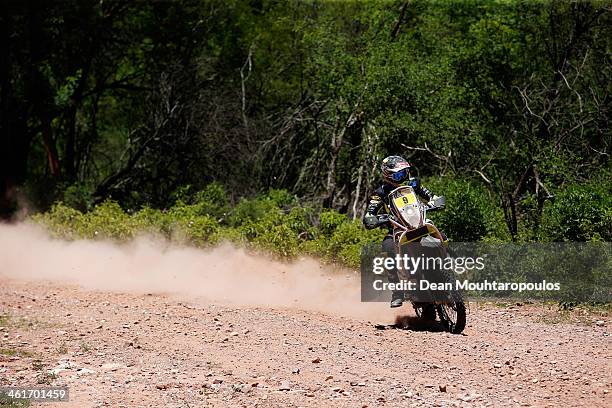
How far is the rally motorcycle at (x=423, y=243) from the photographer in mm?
10820

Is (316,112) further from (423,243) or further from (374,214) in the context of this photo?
(423,243)

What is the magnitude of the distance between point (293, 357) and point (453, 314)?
2.54 metres

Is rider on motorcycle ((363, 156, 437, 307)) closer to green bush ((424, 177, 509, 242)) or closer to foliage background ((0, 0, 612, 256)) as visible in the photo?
green bush ((424, 177, 509, 242))

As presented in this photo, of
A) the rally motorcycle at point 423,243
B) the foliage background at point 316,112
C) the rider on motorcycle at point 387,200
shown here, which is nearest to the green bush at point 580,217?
the foliage background at point 316,112

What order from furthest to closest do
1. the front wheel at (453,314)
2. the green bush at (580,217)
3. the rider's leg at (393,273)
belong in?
the green bush at (580,217) → the rider's leg at (393,273) → the front wheel at (453,314)

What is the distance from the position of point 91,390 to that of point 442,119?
11.7 m

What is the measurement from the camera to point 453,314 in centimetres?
1112

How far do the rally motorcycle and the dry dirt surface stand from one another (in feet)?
0.98

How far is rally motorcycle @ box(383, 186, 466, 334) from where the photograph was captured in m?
10.8

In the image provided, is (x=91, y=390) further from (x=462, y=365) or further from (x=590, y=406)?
(x=590, y=406)

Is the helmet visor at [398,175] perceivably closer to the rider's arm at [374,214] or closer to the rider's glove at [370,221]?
the rider's arm at [374,214]

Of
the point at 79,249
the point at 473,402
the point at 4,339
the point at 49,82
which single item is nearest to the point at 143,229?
the point at 79,249

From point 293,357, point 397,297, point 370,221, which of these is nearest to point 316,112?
point 370,221

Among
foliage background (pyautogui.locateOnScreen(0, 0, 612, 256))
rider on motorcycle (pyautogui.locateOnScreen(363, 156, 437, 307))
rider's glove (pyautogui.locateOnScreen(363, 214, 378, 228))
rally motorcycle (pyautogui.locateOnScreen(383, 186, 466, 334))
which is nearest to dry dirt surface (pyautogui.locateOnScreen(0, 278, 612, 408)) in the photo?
rally motorcycle (pyautogui.locateOnScreen(383, 186, 466, 334))
